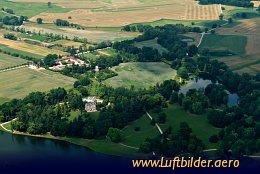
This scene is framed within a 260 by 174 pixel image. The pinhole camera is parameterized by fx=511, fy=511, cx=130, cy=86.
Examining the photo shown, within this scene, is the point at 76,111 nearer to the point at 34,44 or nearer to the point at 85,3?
the point at 34,44

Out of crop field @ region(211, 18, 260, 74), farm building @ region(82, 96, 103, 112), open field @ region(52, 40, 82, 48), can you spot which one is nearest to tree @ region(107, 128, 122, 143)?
farm building @ region(82, 96, 103, 112)

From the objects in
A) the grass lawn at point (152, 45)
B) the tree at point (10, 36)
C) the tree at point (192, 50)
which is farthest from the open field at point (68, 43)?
the tree at point (192, 50)

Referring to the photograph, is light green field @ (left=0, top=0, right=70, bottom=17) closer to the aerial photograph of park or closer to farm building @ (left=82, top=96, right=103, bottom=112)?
the aerial photograph of park

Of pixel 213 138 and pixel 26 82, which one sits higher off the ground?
pixel 26 82

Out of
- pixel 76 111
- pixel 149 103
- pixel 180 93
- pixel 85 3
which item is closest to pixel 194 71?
pixel 180 93

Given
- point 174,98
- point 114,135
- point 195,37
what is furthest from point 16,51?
point 114,135

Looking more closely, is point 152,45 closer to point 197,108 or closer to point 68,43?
point 68,43
